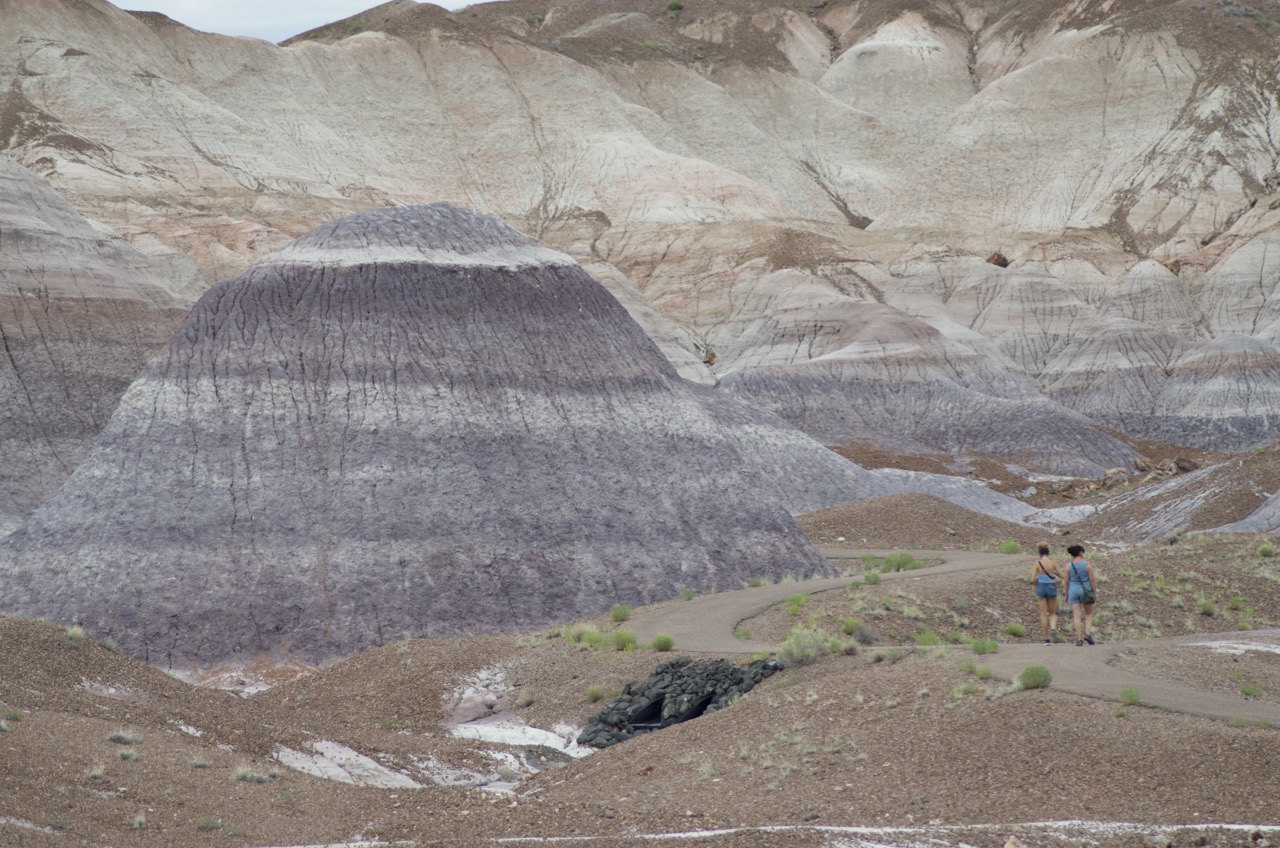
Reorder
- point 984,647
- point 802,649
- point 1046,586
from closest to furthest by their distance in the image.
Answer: point 984,647, point 802,649, point 1046,586

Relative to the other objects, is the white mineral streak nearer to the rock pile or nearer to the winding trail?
the rock pile

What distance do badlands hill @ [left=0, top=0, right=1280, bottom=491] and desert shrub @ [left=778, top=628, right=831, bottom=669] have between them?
48779 mm

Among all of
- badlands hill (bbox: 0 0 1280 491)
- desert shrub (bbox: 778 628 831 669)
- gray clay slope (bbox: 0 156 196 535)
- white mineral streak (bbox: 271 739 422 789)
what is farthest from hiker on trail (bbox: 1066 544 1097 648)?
badlands hill (bbox: 0 0 1280 491)

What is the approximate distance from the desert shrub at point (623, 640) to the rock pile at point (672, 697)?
224 centimetres

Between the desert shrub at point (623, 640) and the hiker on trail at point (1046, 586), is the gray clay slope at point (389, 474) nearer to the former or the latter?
the desert shrub at point (623, 640)

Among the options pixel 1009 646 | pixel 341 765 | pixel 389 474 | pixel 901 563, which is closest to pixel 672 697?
pixel 341 765

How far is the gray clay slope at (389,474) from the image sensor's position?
27.2m

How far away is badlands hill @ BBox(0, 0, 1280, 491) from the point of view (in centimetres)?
7581

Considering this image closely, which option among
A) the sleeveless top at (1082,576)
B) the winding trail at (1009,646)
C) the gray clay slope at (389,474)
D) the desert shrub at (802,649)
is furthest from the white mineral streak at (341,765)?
the sleeveless top at (1082,576)

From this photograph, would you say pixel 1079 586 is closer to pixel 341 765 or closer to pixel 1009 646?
pixel 1009 646

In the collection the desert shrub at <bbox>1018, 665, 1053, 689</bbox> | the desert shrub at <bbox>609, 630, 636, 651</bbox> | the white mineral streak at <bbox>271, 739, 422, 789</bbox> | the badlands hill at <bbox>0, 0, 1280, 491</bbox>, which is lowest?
the badlands hill at <bbox>0, 0, 1280, 491</bbox>

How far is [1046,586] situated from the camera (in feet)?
69.9

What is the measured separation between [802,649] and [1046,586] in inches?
178

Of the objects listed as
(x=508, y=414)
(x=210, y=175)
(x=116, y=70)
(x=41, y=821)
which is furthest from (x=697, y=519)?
(x=116, y=70)
